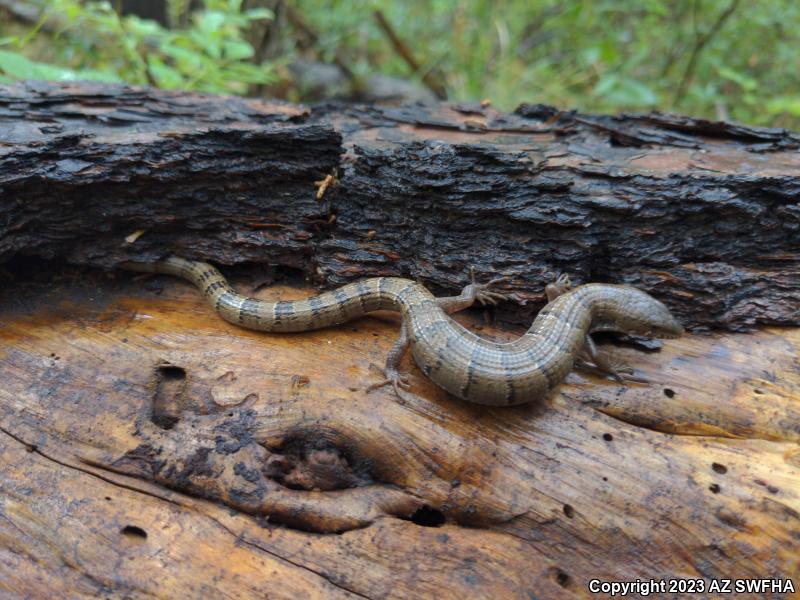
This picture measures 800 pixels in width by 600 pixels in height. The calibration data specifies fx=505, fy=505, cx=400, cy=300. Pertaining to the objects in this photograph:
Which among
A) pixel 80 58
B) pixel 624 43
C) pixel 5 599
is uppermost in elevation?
pixel 624 43

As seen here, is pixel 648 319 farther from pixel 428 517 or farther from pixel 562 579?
pixel 428 517

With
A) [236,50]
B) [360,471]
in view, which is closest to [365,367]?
[360,471]

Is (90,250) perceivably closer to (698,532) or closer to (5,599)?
(5,599)

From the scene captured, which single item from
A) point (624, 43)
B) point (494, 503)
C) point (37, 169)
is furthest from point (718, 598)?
point (624, 43)

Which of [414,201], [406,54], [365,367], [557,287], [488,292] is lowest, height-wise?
[365,367]

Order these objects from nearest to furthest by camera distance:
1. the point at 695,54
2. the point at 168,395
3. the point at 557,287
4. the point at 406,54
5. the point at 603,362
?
1. the point at 168,395
2. the point at 603,362
3. the point at 557,287
4. the point at 695,54
5. the point at 406,54

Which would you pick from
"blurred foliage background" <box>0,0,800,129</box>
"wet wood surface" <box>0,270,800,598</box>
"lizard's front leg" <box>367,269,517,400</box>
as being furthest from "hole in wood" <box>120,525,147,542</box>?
"blurred foliage background" <box>0,0,800,129</box>

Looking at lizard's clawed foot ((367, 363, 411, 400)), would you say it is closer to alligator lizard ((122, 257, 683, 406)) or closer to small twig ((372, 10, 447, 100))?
alligator lizard ((122, 257, 683, 406))
